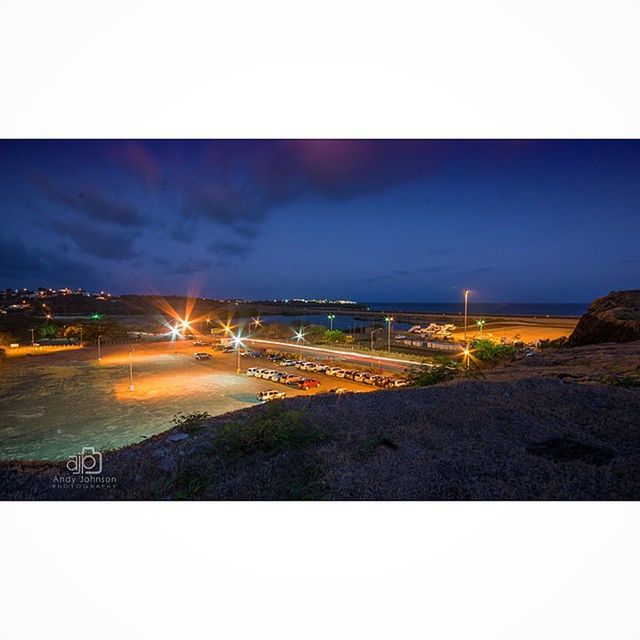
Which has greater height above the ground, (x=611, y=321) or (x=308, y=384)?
(x=611, y=321)

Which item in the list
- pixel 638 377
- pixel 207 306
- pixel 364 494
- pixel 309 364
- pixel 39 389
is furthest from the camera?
pixel 207 306

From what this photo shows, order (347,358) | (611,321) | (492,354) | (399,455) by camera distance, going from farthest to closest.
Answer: (347,358) → (492,354) → (611,321) → (399,455)

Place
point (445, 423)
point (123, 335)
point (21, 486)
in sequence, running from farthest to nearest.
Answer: point (123, 335) → point (445, 423) → point (21, 486)

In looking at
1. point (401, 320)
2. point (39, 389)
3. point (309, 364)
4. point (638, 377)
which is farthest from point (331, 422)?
point (401, 320)

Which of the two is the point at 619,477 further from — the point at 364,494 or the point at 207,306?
the point at 207,306

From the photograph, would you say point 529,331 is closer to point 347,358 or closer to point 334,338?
point 334,338

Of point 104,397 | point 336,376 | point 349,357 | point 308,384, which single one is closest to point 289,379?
point 308,384

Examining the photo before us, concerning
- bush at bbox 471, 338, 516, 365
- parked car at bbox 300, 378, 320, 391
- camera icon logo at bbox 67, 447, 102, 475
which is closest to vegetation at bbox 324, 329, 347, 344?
parked car at bbox 300, 378, 320, 391
